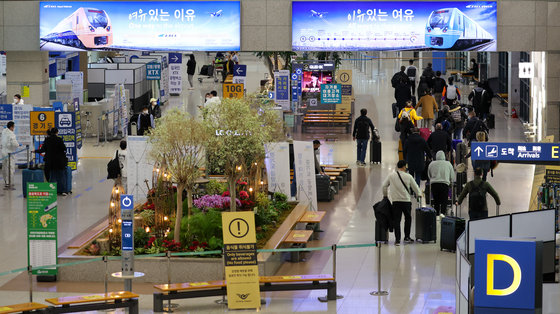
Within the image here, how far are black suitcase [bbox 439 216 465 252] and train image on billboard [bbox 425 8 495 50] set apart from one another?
476 cm

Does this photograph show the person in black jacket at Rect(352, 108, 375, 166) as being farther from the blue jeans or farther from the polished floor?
the polished floor

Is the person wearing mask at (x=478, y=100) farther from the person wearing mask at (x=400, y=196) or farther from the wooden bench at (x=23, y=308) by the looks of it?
the wooden bench at (x=23, y=308)

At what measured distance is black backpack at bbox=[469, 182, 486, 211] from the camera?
16.4 meters

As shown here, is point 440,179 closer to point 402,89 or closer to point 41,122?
point 41,122

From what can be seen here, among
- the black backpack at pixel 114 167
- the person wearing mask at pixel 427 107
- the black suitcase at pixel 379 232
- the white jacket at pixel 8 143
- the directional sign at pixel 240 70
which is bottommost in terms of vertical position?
the black suitcase at pixel 379 232

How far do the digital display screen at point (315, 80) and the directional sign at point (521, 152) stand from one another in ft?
70.8

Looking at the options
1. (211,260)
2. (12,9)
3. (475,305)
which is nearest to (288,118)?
(12,9)

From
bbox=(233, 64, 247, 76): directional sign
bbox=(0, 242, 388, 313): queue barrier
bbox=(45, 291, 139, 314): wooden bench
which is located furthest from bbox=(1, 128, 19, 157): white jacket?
bbox=(233, 64, 247, 76): directional sign

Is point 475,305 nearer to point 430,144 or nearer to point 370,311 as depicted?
point 370,311

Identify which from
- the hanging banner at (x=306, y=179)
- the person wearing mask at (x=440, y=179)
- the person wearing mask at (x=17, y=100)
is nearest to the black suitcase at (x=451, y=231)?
the person wearing mask at (x=440, y=179)

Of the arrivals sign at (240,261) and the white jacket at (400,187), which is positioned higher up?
the white jacket at (400,187)

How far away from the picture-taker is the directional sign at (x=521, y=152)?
487 inches

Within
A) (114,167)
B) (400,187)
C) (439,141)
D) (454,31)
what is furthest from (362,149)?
(400,187)

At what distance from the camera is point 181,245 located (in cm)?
1488
